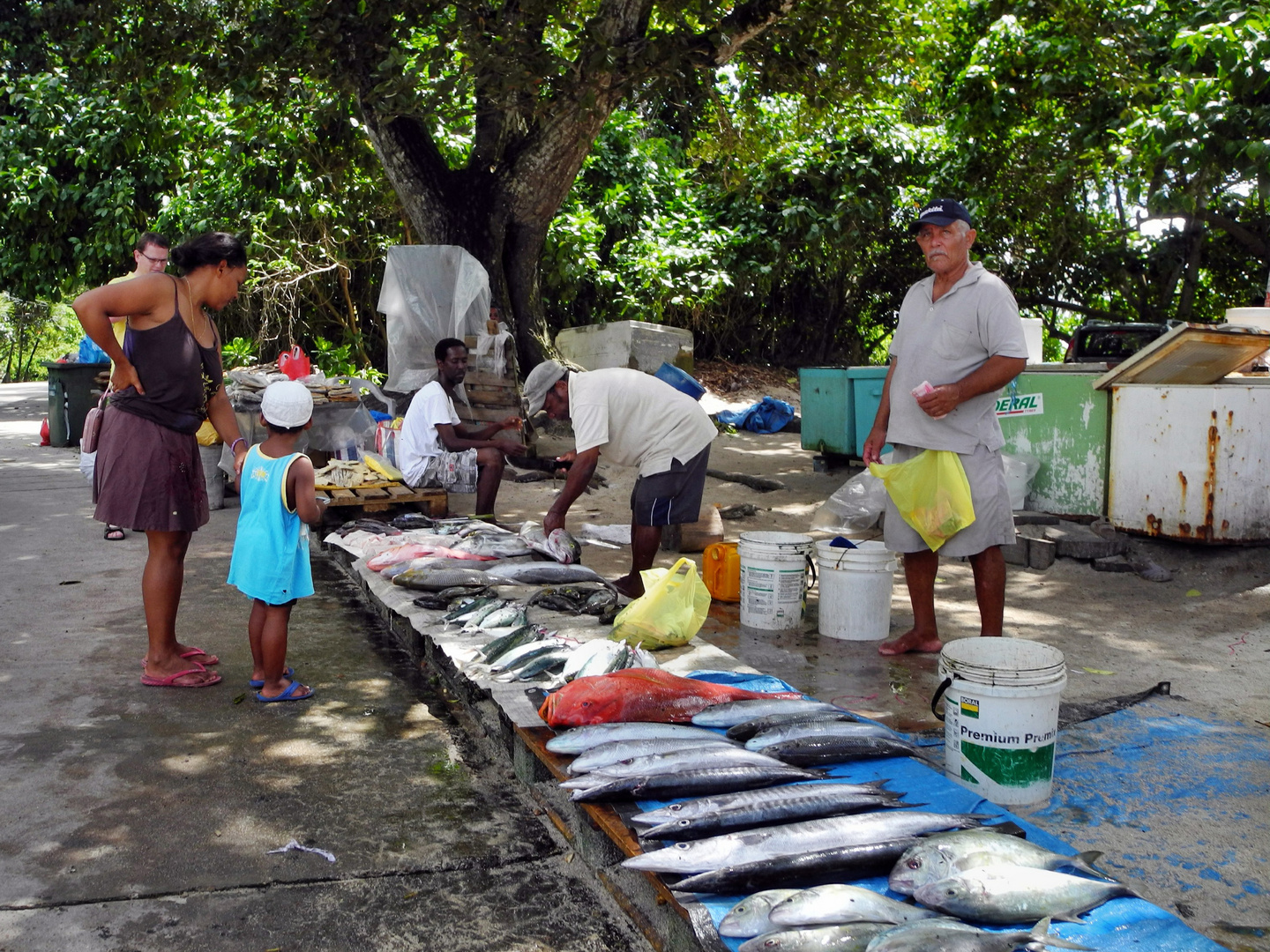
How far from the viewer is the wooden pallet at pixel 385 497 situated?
767cm

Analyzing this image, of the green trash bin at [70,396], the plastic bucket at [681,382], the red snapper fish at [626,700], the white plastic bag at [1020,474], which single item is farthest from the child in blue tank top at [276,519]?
the green trash bin at [70,396]

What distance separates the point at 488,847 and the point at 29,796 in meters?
1.57

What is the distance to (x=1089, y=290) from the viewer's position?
18906 mm

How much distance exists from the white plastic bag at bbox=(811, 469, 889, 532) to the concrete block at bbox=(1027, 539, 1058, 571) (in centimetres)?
116

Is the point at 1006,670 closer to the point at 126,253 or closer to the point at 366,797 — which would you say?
the point at 366,797

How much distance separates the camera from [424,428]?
8.08 m

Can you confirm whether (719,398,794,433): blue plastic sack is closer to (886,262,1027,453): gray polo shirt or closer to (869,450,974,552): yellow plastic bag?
(886,262,1027,453): gray polo shirt

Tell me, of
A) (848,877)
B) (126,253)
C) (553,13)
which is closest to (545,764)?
(848,877)

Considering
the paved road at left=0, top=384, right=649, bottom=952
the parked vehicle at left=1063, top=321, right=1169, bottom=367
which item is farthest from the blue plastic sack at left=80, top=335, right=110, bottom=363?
the parked vehicle at left=1063, top=321, right=1169, bottom=367

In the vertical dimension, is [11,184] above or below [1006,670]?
above

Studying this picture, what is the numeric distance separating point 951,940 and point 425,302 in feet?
30.3

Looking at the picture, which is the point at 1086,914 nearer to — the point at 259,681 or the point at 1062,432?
the point at 259,681

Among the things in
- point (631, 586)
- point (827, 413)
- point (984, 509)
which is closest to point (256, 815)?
point (631, 586)

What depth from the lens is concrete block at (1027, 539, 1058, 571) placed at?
703cm
